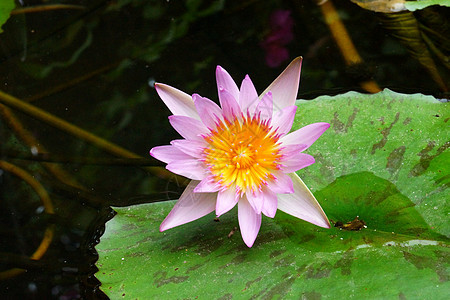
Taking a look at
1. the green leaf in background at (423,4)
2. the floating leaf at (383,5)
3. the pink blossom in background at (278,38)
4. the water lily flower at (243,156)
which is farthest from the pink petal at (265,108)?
the floating leaf at (383,5)

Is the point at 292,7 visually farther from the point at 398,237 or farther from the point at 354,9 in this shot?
the point at 398,237

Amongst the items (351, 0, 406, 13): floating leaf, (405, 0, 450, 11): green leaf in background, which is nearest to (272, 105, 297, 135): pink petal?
(405, 0, 450, 11): green leaf in background

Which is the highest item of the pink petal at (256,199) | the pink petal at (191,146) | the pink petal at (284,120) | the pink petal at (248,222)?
the pink petal at (191,146)

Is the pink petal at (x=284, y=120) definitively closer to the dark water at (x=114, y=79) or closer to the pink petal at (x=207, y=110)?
the pink petal at (x=207, y=110)

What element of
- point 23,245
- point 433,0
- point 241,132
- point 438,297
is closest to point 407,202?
point 438,297

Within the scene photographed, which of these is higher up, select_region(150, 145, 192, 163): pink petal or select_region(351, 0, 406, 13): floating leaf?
select_region(150, 145, 192, 163): pink petal

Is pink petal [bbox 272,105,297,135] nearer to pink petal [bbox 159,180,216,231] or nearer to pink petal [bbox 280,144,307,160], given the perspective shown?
→ pink petal [bbox 280,144,307,160]
